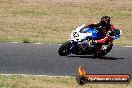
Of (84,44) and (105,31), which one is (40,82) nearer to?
(84,44)

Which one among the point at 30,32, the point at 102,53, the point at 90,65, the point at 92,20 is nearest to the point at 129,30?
the point at 92,20

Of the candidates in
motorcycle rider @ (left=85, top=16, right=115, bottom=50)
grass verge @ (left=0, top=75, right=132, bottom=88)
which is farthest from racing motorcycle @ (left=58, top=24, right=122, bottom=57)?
grass verge @ (left=0, top=75, right=132, bottom=88)

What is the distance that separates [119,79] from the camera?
10.5 meters

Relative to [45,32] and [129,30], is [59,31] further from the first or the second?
[129,30]

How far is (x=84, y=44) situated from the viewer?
59.7 ft

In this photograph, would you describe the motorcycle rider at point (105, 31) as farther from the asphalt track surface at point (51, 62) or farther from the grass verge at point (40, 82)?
the grass verge at point (40, 82)

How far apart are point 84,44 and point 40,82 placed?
508 cm

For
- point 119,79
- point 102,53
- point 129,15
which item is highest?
point 119,79

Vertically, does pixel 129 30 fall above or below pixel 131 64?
below

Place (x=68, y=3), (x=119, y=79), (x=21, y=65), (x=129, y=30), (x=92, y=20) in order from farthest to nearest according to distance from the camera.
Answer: (x=68, y=3) → (x=92, y=20) → (x=129, y=30) → (x=21, y=65) → (x=119, y=79)

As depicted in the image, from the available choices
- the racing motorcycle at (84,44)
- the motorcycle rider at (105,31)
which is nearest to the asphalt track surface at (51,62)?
the racing motorcycle at (84,44)

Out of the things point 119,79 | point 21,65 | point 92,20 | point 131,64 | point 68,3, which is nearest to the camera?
point 119,79

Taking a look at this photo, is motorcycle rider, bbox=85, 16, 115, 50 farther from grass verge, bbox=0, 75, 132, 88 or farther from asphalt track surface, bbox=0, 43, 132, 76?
grass verge, bbox=0, 75, 132, 88

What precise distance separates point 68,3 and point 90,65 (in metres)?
19.3
